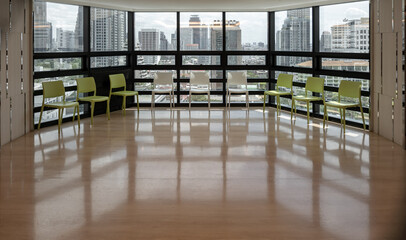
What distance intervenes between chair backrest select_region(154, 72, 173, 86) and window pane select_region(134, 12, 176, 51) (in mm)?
811

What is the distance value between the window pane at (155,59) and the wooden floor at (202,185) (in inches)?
139

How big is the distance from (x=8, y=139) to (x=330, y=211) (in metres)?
5.08

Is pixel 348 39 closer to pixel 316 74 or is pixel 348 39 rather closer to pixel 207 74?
pixel 316 74

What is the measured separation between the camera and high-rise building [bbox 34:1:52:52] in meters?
7.84

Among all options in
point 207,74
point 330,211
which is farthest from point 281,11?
point 330,211

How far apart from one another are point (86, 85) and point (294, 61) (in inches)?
183

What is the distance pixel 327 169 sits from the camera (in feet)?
16.6

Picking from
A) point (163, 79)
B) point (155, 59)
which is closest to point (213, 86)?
point (163, 79)

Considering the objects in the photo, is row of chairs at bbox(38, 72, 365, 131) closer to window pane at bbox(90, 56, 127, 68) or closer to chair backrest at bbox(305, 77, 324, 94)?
chair backrest at bbox(305, 77, 324, 94)

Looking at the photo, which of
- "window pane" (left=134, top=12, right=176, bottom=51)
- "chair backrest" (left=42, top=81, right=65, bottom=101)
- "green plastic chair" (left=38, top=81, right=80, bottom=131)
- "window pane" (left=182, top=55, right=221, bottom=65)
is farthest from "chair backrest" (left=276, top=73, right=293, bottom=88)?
"chair backrest" (left=42, top=81, right=65, bottom=101)

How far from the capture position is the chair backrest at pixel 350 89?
296 inches

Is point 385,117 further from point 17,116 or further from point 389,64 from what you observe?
point 17,116

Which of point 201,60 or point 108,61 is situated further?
point 201,60

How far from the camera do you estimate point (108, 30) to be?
386 inches
